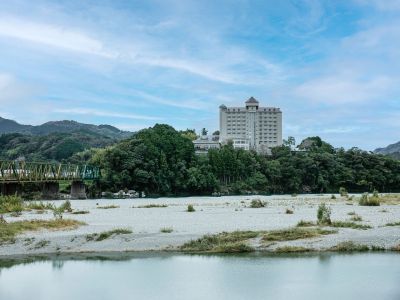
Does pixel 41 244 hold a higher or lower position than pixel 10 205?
lower

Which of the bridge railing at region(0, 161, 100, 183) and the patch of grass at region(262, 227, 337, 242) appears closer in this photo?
the patch of grass at region(262, 227, 337, 242)

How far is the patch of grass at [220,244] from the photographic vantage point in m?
33.4

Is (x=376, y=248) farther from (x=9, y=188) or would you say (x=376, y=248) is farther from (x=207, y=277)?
(x=9, y=188)

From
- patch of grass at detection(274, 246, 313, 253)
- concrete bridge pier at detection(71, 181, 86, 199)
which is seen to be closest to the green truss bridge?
concrete bridge pier at detection(71, 181, 86, 199)

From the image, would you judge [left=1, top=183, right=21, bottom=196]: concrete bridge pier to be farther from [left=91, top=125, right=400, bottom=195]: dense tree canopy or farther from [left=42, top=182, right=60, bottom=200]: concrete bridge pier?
[left=91, top=125, right=400, bottom=195]: dense tree canopy

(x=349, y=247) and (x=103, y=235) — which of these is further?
(x=103, y=235)

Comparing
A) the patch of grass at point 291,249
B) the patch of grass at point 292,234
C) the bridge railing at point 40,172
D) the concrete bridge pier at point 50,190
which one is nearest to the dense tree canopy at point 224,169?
the bridge railing at point 40,172

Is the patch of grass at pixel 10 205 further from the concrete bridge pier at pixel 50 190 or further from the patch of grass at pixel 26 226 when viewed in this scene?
the concrete bridge pier at pixel 50 190

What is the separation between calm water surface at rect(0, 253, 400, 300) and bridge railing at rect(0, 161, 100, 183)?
2778 inches

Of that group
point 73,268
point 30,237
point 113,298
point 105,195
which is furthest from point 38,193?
point 113,298

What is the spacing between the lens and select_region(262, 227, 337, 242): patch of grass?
35500mm

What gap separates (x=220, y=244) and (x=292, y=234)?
542cm

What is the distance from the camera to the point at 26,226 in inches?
1628

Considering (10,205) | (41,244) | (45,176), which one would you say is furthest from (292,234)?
(45,176)
